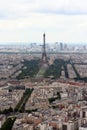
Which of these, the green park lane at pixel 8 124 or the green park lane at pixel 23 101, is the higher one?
the green park lane at pixel 8 124

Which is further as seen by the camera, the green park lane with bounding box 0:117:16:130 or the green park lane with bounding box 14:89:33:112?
the green park lane with bounding box 14:89:33:112

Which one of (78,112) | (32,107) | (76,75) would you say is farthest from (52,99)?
(76,75)

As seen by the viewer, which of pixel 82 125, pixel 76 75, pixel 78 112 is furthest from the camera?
pixel 76 75

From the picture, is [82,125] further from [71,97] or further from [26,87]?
[26,87]

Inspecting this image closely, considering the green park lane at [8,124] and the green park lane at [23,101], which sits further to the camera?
the green park lane at [23,101]

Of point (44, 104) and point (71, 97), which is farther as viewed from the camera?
point (71, 97)

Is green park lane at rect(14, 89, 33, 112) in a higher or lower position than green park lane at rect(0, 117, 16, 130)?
lower

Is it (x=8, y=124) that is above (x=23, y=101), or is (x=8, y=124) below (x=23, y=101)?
above

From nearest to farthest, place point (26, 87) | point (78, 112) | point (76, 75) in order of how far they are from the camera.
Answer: point (78, 112)
point (26, 87)
point (76, 75)

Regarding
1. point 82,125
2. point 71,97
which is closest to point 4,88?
point 71,97

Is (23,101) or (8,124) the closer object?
(8,124)
